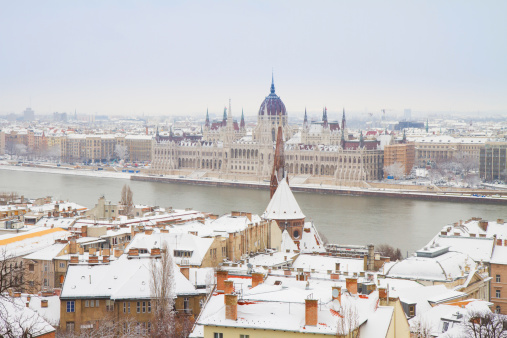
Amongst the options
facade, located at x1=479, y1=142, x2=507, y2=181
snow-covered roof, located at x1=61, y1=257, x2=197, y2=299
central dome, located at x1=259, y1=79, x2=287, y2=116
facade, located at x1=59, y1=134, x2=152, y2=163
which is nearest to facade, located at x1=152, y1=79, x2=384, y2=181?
central dome, located at x1=259, y1=79, x2=287, y2=116

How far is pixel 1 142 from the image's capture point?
232 ft

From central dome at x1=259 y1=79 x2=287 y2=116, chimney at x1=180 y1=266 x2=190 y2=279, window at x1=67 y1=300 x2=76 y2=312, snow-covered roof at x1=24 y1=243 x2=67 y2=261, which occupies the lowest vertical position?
window at x1=67 y1=300 x2=76 y2=312

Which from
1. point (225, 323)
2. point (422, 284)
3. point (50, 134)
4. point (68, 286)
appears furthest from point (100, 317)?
point (50, 134)

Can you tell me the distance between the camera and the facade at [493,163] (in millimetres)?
44562

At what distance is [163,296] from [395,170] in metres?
37.3

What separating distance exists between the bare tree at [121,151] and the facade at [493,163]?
26125mm

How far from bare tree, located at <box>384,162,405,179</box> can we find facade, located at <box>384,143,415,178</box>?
46 cm

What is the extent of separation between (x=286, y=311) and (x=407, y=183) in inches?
1372

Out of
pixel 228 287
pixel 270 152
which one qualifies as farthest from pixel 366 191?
pixel 228 287

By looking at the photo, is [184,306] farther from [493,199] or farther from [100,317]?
[493,199]

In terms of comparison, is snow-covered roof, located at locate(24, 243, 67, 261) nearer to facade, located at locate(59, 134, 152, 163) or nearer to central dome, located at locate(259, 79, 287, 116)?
central dome, located at locate(259, 79, 287, 116)

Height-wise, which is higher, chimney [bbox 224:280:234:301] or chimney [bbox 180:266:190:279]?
chimney [bbox 224:280:234:301]

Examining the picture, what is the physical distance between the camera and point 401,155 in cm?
4891

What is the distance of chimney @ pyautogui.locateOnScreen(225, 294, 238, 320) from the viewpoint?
720cm
